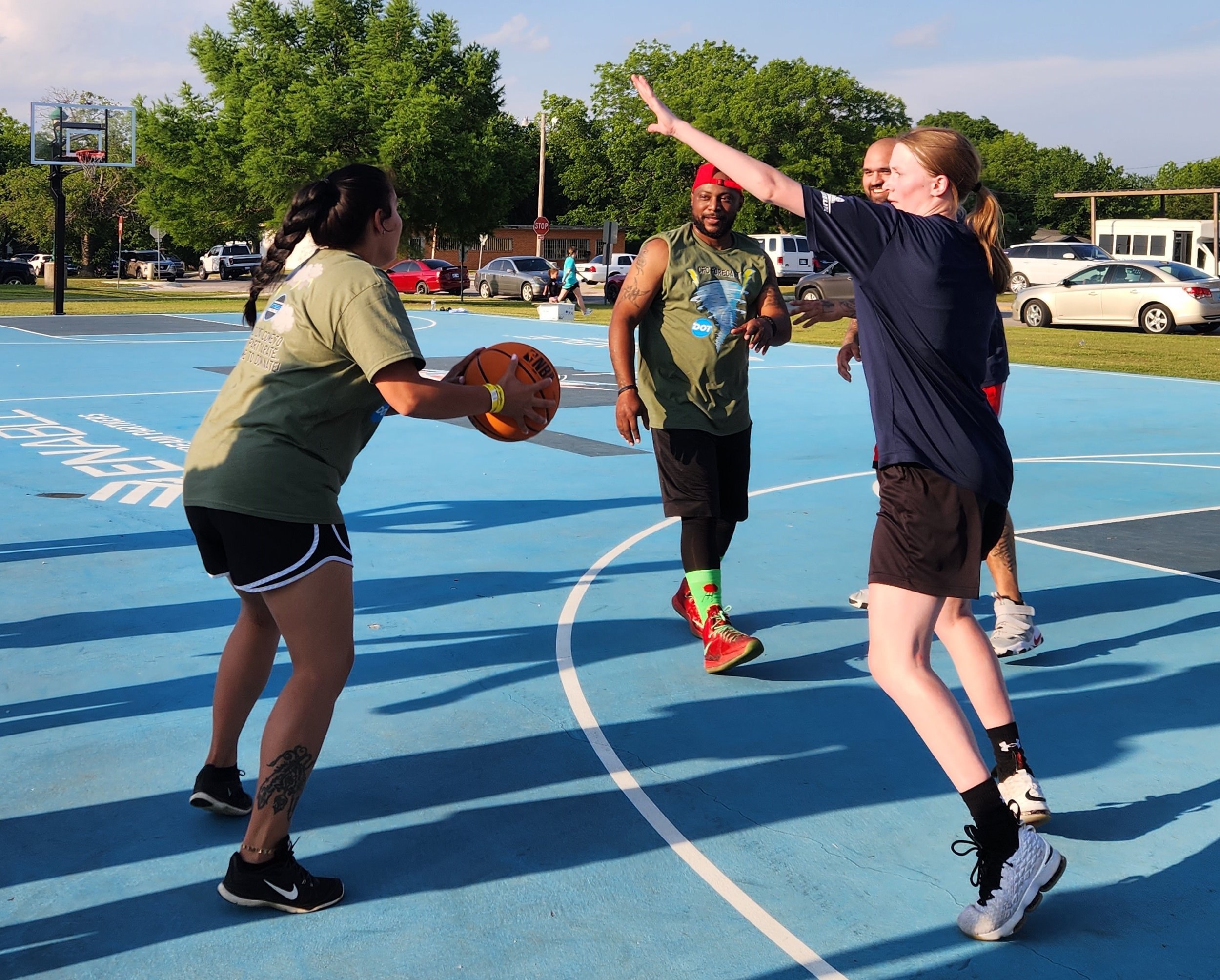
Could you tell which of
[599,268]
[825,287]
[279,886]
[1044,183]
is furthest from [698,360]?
[1044,183]

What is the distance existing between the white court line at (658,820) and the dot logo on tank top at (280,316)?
1.95 metres

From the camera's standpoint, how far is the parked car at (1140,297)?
2700 centimetres

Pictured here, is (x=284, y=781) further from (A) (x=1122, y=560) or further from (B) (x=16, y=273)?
(B) (x=16, y=273)

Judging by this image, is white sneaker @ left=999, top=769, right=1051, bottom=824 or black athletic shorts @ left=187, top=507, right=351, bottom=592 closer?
black athletic shorts @ left=187, top=507, right=351, bottom=592

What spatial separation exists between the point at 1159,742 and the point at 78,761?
404 centimetres

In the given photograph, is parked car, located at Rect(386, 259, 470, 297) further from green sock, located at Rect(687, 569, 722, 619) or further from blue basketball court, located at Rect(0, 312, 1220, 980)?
green sock, located at Rect(687, 569, 722, 619)

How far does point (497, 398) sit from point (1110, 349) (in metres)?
22.3

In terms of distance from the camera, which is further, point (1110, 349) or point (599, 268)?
point (599, 268)

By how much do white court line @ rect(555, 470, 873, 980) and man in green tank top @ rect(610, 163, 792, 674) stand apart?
0.67 m

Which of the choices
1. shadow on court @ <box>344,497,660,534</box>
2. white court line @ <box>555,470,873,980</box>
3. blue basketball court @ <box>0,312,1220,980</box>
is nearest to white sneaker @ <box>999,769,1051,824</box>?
blue basketball court @ <box>0,312,1220,980</box>

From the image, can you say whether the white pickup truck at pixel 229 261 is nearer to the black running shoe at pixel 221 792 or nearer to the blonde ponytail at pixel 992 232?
the black running shoe at pixel 221 792

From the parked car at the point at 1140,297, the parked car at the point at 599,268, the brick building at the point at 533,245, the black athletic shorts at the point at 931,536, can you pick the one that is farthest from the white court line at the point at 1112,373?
the brick building at the point at 533,245

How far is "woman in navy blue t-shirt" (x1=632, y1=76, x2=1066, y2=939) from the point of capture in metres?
3.38

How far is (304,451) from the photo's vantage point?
338cm
